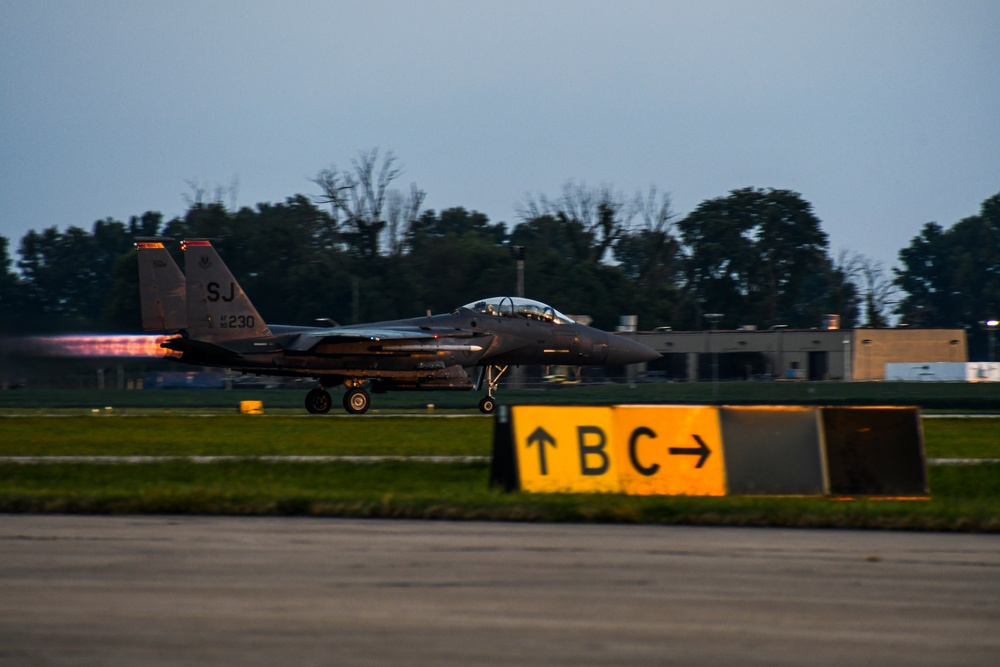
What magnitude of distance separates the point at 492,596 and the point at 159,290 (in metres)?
25.5

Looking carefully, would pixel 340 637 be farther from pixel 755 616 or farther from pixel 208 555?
pixel 208 555

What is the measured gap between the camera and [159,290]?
31.5 metres

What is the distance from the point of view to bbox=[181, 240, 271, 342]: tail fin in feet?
102

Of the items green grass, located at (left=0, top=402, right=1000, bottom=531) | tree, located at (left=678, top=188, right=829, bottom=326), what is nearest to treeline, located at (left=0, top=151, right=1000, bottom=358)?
tree, located at (left=678, top=188, right=829, bottom=326)

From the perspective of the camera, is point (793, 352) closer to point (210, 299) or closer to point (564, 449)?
point (210, 299)

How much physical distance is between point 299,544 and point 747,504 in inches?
203

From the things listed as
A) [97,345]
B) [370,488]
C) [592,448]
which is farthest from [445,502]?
[97,345]

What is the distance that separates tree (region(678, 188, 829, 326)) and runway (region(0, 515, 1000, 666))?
278ft

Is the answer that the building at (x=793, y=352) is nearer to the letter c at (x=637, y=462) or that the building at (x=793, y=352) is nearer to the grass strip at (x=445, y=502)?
the grass strip at (x=445, y=502)

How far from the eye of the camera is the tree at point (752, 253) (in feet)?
310

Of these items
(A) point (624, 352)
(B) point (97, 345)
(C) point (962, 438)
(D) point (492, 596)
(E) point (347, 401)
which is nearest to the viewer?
(D) point (492, 596)

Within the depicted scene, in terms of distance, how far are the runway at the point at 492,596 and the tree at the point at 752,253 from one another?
84.7 metres

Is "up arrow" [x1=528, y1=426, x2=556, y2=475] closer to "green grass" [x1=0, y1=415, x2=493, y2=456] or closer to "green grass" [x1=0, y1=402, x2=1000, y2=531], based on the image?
"green grass" [x1=0, y1=402, x2=1000, y2=531]

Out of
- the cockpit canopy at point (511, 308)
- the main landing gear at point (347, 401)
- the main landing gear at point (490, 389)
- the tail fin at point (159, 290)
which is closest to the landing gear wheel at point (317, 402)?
the main landing gear at point (347, 401)
